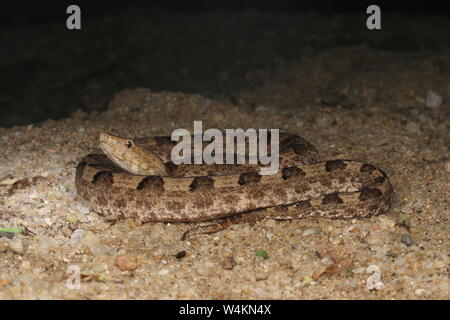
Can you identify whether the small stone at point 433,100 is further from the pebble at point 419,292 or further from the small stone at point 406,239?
the pebble at point 419,292

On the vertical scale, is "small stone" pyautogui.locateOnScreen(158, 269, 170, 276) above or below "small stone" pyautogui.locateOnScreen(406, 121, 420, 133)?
below

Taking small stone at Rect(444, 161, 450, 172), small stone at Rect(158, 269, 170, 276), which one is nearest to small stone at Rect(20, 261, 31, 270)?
small stone at Rect(158, 269, 170, 276)

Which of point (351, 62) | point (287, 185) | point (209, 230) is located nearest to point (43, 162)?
point (209, 230)

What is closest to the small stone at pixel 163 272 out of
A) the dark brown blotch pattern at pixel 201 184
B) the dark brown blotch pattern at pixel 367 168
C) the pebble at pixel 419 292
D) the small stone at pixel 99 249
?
the small stone at pixel 99 249

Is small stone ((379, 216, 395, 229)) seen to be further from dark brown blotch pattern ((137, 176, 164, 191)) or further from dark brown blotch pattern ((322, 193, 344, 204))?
dark brown blotch pattern ((137, 176, 164, 191))

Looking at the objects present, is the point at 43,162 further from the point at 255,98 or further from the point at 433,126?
the point at 433,126

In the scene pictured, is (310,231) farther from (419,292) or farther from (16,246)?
(16,246)
